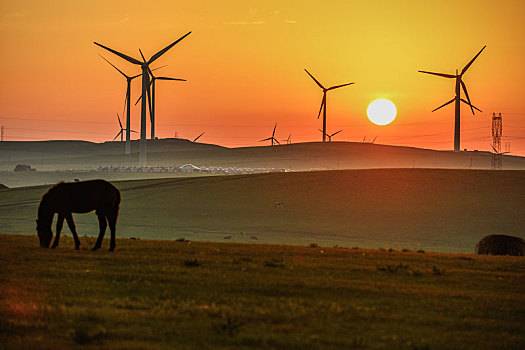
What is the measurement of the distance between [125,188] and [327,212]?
3283cm

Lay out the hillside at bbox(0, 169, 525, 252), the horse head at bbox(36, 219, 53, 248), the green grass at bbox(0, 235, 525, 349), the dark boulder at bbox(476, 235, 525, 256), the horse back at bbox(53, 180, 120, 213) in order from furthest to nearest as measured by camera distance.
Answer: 1. the hillside at bbox(0, 169, 525, 252)
2. the dark boulder at bbox(476, 235, 525, 256)
3. the horse head at bbox(36, 219, 53, 248)
4. the horse back at bbox(53, 180, 120, 213)
5. the green grass at bbox(0, 235, 525, 349)

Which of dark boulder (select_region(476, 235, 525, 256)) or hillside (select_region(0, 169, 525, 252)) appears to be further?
hillside (select_region(0, 169, 525, 252))

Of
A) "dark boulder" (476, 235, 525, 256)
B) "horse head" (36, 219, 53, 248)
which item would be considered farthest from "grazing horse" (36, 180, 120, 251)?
"dark boulder" (476, 235, 525, 256)

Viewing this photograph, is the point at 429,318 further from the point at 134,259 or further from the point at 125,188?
the point at 125,188

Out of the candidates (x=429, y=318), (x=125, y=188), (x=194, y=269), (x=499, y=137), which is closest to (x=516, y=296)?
(x=429, y=318)

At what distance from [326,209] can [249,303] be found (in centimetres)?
5831

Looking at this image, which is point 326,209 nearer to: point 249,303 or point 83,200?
point 83,200

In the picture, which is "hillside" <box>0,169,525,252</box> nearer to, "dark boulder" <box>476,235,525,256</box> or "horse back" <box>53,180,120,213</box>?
"dark boulder" <box>476,235,525,256</box>

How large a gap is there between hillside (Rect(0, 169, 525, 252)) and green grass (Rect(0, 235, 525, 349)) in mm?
30559

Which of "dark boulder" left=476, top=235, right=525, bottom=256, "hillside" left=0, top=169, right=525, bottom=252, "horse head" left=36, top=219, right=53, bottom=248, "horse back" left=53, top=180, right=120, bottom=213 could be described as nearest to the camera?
"horse back" left=53, top=180, right=120, bottom=213

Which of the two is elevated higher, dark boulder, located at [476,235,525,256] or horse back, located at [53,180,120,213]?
horse back, located at [53,180,120,213]

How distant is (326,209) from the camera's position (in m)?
70.5

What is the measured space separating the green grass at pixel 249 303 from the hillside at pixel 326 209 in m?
30.6

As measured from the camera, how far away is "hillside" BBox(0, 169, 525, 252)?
55375 millimetres
